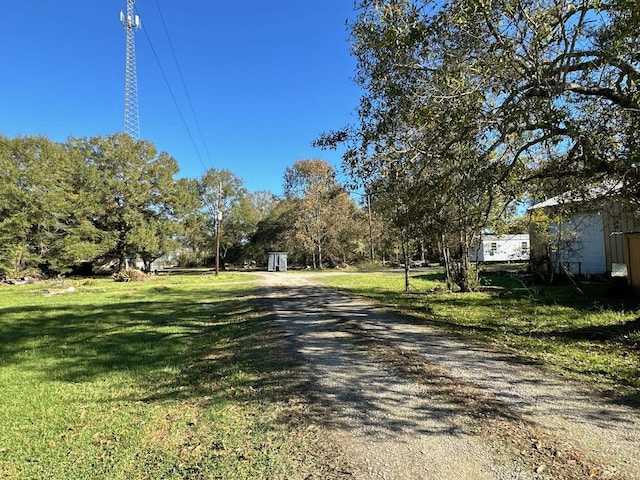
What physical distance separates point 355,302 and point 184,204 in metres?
28.6

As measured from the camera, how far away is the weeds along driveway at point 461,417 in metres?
2.71

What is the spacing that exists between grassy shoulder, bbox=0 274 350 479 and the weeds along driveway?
38cm

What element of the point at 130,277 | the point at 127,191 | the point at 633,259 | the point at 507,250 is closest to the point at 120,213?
the point at 127,191

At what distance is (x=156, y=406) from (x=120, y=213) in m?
31.9

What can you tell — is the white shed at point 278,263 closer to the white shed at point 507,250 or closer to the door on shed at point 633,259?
the white shed at point 507,250

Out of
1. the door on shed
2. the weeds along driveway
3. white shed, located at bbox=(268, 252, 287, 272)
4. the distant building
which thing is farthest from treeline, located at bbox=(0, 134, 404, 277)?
the weeds along driveway

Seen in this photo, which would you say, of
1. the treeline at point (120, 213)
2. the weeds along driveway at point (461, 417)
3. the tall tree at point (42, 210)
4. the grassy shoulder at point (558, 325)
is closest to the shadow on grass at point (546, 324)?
the grassy shoulder at point (558, 325)

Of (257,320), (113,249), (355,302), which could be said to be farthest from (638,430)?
(113,249)

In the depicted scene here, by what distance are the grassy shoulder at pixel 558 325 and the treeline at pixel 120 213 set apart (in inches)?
415

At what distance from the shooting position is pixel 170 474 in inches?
110

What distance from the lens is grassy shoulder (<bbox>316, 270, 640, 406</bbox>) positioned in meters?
4.89

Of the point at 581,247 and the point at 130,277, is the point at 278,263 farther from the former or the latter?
the point at 581,247

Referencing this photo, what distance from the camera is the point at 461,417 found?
3.50 meters

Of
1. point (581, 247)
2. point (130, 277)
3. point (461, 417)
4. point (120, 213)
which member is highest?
point (120, 213)
